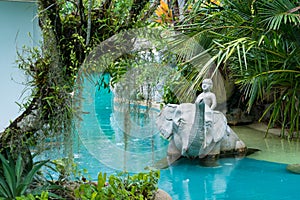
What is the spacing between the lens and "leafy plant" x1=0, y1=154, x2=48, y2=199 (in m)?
3.60

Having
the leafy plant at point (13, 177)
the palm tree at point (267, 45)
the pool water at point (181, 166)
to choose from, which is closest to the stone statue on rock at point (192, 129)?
the pool water at point (181, 166)

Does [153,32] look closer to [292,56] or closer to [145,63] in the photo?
[145,63]

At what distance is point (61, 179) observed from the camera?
13.4ft

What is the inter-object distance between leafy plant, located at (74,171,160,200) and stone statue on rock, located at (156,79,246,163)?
3.12m

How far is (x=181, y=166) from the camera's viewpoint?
7094 millimetres

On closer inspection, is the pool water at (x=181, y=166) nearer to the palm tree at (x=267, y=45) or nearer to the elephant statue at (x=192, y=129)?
the elephant statue at (x=192, y=129)

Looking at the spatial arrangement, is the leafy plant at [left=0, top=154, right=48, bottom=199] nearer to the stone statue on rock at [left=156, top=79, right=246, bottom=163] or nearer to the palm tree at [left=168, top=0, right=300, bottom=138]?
the palm tree at [left=168, top=0, right=300, bottom=138]

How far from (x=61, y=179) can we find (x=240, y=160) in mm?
4217

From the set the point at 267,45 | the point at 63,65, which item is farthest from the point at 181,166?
the point at 63,65

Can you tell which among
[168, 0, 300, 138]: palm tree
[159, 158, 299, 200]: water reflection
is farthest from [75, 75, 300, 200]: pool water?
[168, 0, 300, 138]: palm tree

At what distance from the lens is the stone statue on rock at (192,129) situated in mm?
7289

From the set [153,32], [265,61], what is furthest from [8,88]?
[265,61]

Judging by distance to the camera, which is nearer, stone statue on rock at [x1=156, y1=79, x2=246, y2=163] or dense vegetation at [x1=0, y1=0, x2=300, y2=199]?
dense vegetation at [x1=0, y1=0, x2=300, y2=199]

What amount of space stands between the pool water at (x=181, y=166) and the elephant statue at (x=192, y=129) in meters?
0.21
